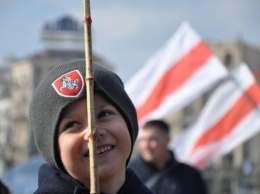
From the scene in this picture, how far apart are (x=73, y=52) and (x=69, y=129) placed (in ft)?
358

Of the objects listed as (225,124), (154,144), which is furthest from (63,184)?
(225,124)

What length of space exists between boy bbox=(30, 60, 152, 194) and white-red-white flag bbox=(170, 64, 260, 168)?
921cm

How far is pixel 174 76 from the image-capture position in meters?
13.5

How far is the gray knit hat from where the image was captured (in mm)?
3537

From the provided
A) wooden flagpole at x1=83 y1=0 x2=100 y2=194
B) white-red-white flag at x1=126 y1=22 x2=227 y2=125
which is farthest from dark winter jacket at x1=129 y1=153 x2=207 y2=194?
wooden flagpole at x1=83 y1=0 x2=100 y2=194

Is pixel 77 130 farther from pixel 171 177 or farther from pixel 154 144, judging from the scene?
pixel 154 144

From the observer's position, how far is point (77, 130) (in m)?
3.53

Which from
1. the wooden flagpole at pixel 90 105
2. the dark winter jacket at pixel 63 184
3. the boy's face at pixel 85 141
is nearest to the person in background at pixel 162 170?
the dark winter jacket at pixel 63 184

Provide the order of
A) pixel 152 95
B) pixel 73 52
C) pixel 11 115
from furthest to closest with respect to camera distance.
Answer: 1. pixel 73 52
2. pixel 11 115
3. pixel 152 95

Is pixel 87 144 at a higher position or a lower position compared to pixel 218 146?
higher

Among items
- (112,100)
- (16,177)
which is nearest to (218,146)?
(16,177)

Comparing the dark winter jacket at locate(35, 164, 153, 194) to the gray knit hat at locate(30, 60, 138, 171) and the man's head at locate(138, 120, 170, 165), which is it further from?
the man's head at locate(138, 120, 170, 165)

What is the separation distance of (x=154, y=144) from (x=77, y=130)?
6.03 m

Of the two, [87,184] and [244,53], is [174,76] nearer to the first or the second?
[87,184]
